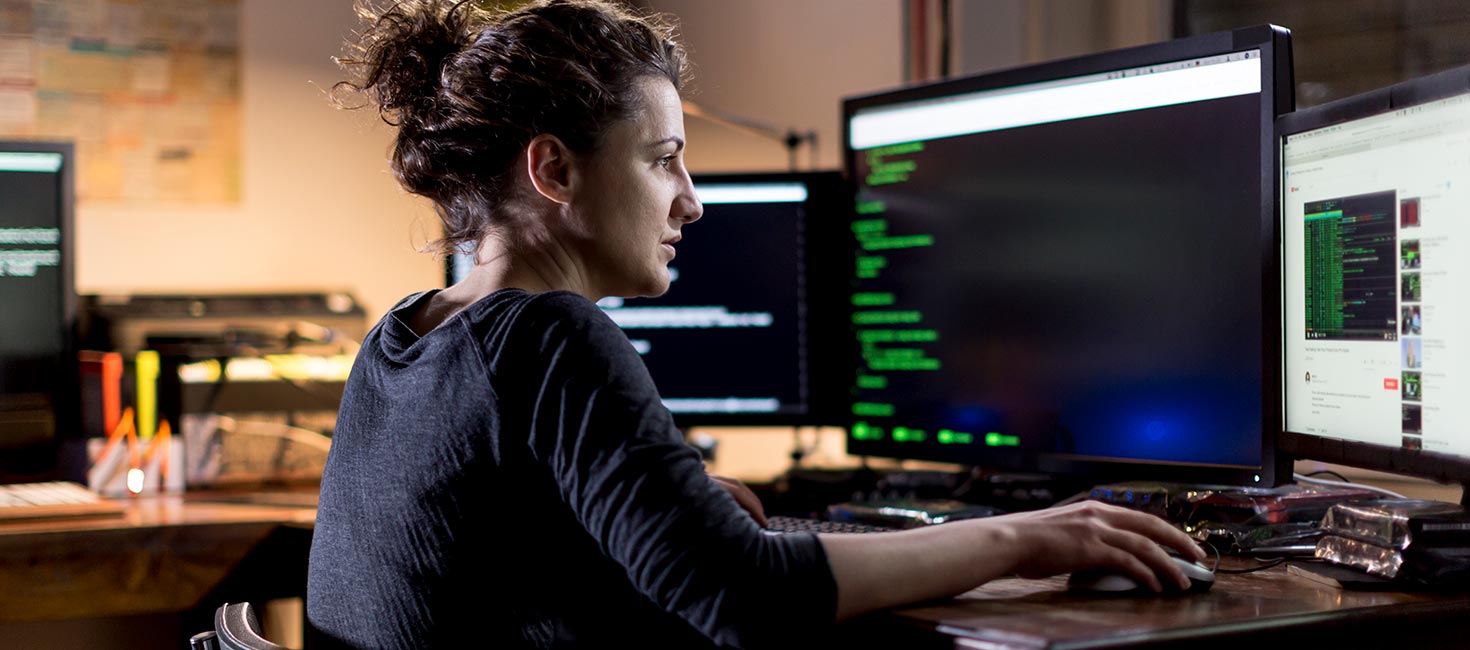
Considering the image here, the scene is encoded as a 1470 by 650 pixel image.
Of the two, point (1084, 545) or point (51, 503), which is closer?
point (1084, 545)

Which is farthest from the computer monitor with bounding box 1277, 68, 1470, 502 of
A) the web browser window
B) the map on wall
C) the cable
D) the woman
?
the map on wall

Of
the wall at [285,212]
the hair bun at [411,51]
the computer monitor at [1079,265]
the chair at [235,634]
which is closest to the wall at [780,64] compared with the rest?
the wall at [285,212]

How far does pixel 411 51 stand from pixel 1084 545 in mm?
691

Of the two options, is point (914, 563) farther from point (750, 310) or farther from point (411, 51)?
point (750, 310)

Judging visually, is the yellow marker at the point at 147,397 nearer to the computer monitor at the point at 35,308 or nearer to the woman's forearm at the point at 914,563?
the computer monitor at the point at 35,308

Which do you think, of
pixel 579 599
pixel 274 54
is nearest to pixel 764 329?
pixel 579 599

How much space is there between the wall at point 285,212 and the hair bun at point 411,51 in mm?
1335

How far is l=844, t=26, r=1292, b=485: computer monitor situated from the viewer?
1.27 m

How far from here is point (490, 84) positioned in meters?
1.06

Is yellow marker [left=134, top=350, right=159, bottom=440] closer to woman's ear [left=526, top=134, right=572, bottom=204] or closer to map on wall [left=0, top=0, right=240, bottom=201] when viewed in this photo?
map on wall [left=0, top=0, right=240, bottom=201]

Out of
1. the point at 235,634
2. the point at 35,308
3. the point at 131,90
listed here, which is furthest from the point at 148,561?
the point at 131,90

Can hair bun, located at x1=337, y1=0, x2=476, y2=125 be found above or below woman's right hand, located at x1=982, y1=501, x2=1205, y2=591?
above

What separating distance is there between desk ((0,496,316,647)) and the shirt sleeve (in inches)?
34.2

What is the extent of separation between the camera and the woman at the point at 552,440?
849mm
